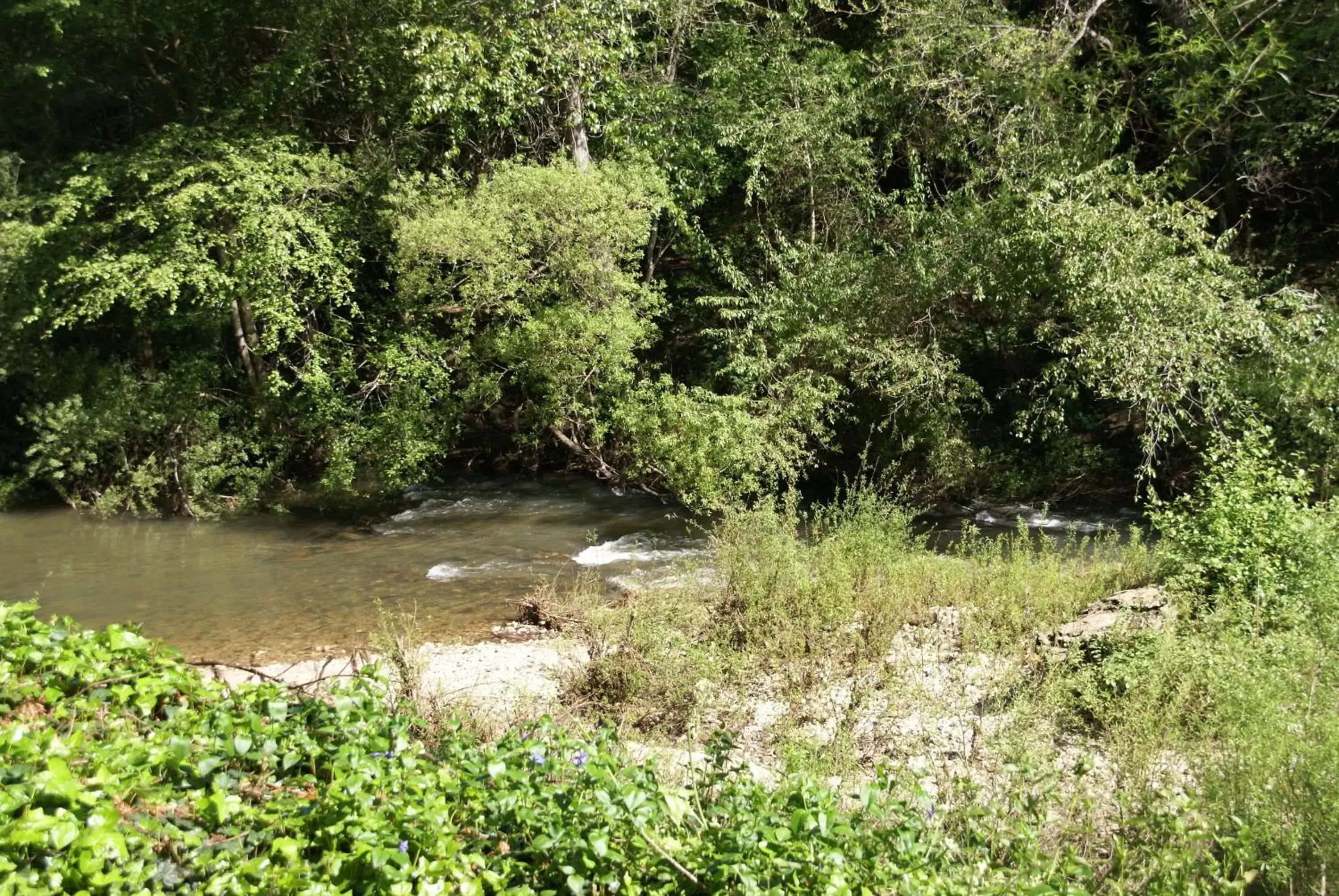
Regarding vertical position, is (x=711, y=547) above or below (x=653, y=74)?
below

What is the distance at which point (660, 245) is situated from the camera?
15.5m

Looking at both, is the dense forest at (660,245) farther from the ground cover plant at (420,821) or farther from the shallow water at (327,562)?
the ground cover plant at (420,821)

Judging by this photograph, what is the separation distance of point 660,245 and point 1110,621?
429 inches

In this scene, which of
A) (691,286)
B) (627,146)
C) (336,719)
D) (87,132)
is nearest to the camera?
(336,719)

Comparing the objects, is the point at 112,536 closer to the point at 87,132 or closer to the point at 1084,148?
the point at 87,132

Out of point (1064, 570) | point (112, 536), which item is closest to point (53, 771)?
point (1064, 570)

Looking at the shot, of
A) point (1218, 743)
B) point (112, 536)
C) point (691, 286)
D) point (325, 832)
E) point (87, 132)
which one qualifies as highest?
point (87, 132)

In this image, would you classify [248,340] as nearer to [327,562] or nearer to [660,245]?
[327,562]

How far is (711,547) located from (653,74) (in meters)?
10.1

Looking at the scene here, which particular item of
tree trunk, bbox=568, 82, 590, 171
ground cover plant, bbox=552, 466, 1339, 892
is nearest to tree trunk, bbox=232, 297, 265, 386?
tree trunk, bbox=568, 82, 590, 171

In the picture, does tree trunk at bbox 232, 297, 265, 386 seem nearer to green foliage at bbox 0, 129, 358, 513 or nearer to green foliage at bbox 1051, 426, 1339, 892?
green foliage at bbox 0, 129, 358, 513

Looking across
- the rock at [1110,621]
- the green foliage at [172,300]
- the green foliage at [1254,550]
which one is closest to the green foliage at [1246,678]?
the green foliage at [1254,550]

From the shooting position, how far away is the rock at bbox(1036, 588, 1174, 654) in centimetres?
578

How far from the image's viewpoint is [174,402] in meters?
13.5
